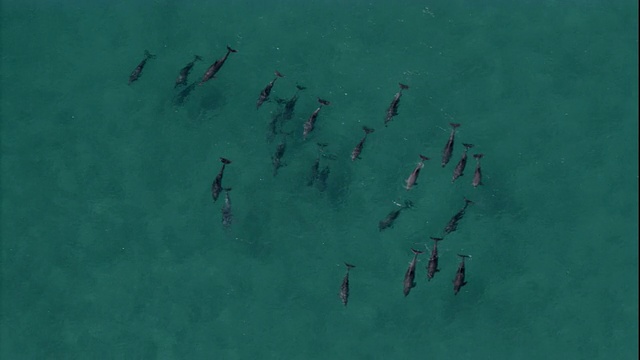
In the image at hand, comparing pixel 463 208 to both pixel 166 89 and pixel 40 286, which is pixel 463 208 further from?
pixel 40 286

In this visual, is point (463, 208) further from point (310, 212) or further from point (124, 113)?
point (124, 113)

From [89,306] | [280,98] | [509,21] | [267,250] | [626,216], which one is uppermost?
[509,21]

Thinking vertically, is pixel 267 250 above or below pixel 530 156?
below

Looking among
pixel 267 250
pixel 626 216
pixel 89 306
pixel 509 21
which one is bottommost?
pixel 89 306

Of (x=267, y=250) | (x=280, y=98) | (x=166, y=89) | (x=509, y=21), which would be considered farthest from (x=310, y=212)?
(x=509, y=21)

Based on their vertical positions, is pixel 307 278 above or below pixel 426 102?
below

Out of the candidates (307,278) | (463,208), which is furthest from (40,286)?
(463,208)
